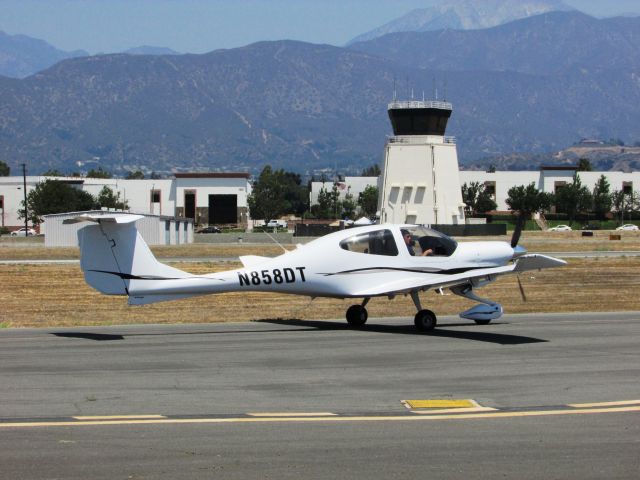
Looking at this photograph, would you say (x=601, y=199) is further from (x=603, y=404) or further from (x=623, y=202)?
(x=603, y=404)

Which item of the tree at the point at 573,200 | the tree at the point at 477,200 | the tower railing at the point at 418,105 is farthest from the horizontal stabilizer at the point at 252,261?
the tree at the point at 477,200

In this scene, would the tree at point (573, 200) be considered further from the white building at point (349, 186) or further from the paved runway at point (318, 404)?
the paved runway at point (318, 404)

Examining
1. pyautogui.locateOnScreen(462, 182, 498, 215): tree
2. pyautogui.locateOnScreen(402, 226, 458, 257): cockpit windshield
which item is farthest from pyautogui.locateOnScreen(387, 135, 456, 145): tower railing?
pyautogui.locateOnScreen(402, 226, 458, 257): cockpit windshield

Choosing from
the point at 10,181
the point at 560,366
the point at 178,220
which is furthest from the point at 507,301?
the point at 10,181

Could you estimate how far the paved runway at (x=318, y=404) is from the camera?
10.1 m

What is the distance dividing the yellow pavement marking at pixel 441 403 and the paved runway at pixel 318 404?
21cm

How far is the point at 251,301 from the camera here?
30.6 metres

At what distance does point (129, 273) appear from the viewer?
18.9 metres

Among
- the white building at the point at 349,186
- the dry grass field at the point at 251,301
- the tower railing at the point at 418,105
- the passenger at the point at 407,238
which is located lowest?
the dry grass field at the point at 251,301

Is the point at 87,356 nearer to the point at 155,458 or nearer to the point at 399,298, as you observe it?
the point at 155,458

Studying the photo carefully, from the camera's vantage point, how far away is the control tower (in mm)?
89812

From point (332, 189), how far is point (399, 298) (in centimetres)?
13916

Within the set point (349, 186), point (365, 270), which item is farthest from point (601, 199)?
point (365, 270)

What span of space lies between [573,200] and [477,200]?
15.2 m
